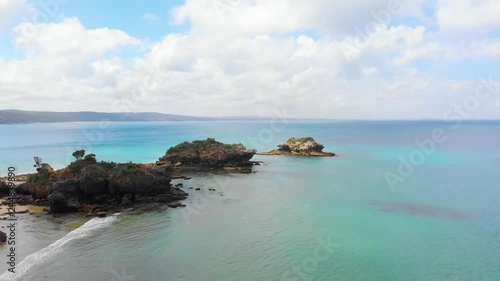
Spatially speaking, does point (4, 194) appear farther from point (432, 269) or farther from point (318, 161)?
point (318, 161)

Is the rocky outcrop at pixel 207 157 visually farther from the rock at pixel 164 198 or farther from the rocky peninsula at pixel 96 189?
the rock at pixel 164 198

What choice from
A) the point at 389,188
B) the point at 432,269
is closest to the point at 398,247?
the point at 432,269

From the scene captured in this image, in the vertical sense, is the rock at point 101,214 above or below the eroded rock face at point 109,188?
below

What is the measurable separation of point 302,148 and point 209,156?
32.0m

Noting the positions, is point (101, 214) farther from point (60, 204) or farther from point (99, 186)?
point (99, 186)

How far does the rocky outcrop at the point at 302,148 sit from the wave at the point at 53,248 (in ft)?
204

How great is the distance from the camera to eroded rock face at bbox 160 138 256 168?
223 ft

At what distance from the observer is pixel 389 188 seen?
1935 inches

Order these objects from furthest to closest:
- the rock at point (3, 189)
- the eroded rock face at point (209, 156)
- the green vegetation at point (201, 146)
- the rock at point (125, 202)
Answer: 1. the green vegetation at point (201, 146)
2. the eroded rock face at point (209, 156)
3. the rock at point (3, 189)
4. the rock at point (125, 202)

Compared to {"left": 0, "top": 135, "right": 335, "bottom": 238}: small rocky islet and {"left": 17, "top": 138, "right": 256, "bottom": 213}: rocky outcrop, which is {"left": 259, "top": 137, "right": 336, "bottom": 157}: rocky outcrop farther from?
{"left": 17, "top": 138, "right": 256, "bottom": 213}: rocky outcrop

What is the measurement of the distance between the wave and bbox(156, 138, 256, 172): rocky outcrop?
32534 mm

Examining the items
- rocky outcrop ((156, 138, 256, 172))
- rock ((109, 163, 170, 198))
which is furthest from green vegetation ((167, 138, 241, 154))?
rock ((109, 163, 170, 198))

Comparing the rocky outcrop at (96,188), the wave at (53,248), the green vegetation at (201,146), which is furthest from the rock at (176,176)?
the wave at (53,248)

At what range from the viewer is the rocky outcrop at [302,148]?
9062 centimetres
